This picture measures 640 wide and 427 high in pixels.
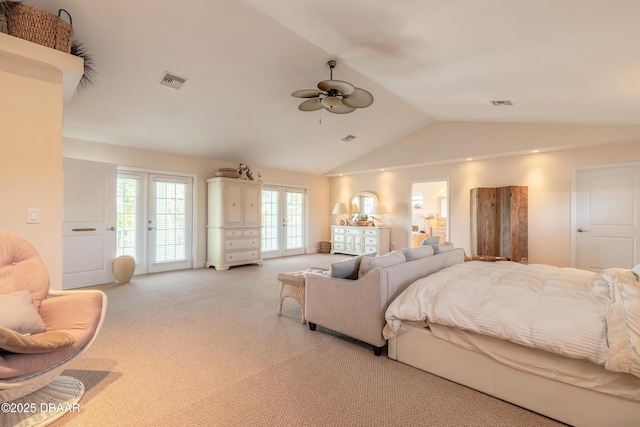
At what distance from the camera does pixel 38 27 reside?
2.27m

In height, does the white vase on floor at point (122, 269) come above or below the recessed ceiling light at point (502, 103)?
below

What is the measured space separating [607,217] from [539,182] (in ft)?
3.67

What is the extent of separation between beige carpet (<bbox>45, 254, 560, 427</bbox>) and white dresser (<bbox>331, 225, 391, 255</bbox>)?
462cm

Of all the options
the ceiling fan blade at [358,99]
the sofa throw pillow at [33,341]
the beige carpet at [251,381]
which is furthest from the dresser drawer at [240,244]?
the sofa throw pillow at [33,341]

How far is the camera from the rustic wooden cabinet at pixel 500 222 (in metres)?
5.34

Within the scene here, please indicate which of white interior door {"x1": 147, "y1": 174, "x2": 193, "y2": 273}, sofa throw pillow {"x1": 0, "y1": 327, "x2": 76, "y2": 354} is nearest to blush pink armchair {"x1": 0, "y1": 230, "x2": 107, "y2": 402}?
sofa throw pillow {"x1": 0, "y1": 327, "x2": 76, "y2": 354}

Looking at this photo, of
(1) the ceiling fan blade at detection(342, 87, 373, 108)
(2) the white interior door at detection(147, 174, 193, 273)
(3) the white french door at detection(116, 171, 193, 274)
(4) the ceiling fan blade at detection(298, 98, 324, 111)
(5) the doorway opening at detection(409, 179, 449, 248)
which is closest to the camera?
(1) the ceiling fan blade at detection(342, 87, 373, 108)

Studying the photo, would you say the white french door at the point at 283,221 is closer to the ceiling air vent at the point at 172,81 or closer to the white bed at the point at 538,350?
the ceiling air vent at the point at 172,81

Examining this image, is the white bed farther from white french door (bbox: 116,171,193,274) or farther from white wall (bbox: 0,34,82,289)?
white french door (bbox: 116,171,193,274)

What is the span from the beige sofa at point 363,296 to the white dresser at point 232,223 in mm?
3601

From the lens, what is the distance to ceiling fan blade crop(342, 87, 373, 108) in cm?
315

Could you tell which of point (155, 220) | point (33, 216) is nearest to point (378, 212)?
point (155, 220)

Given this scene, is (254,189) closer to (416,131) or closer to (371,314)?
(416,131)

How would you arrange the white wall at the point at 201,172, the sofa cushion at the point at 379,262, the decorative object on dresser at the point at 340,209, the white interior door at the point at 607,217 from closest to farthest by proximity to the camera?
the sofa cushion at the point at 379,262
the white interior door at the point at 607,217
the white wall at the point at 201,172
the decorative object on dresser at the point at 340,209
